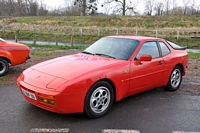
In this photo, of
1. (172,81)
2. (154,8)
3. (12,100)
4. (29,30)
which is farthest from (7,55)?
(154,8)

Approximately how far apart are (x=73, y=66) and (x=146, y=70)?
1.61 metres

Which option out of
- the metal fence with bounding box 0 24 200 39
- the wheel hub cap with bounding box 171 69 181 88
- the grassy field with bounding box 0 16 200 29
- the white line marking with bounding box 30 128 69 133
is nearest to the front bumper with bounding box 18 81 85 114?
the white line marking with bounding box 30 128 69 133

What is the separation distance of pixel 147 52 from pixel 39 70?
7.87 ft

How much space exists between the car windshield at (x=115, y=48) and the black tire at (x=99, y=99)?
0.86 m

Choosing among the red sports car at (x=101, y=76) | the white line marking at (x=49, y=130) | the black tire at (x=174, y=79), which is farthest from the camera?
the black tire at (x=174, y=79)

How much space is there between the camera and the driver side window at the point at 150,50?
4.49m

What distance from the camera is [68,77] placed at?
3385mm

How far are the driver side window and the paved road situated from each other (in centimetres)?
107

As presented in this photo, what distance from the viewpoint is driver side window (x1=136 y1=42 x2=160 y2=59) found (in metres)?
4.49

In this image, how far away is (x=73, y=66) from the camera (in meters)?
3.82

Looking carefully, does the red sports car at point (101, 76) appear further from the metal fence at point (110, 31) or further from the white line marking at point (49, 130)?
the metal fence at point (110, 31)

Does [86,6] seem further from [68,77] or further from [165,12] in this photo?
[68,77]

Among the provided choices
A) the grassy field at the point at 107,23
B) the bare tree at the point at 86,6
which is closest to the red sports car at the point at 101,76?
the grassy field at the point at 107,23

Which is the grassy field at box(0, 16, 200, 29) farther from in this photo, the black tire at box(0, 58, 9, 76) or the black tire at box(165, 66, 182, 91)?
the black tire at box(0, 58, 9, 76)
